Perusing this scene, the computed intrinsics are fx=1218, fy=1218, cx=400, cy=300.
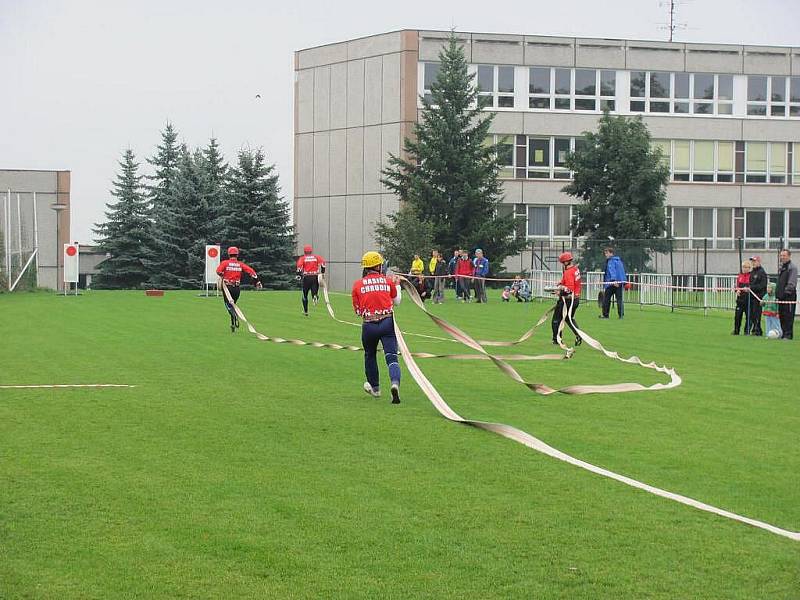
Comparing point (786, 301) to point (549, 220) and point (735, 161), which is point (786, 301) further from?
point (735, 161)

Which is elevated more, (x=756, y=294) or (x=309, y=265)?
(x=309, y=265)

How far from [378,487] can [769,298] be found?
20.5 m

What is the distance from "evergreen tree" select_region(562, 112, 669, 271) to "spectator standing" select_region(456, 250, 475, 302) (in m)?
13.4

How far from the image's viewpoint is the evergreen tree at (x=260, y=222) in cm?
6762

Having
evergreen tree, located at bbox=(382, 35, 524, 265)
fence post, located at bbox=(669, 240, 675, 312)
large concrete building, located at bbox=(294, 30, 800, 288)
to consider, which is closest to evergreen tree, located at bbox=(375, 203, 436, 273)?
evergreen tree, located at bbox=(382, 35, 524, 265)

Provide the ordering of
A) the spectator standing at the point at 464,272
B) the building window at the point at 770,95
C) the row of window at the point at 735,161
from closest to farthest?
the spectator standing at the point at 464,272 < the row of window at the point at 735,161 < the building window at the point at 770,95

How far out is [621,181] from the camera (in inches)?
2292

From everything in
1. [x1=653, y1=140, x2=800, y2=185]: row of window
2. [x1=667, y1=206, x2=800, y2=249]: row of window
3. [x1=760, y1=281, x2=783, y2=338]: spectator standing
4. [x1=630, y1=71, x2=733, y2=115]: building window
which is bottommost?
[x1=760, y1=281, x2=783, y2=338]: spectator standing

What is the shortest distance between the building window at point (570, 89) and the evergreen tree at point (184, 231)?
1962cm

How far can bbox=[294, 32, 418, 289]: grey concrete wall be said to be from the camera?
68.4 metres

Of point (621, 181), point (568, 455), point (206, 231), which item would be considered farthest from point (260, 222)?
point (568, 455)

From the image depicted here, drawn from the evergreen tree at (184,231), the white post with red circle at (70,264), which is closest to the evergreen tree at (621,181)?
the evergreen tree at (184,231)

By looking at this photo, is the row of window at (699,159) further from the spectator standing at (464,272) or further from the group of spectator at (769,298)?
the group of spectator at (769,298)

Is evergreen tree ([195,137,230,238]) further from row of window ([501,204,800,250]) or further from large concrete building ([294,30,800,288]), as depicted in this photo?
row of window ([501,204,800,250])
